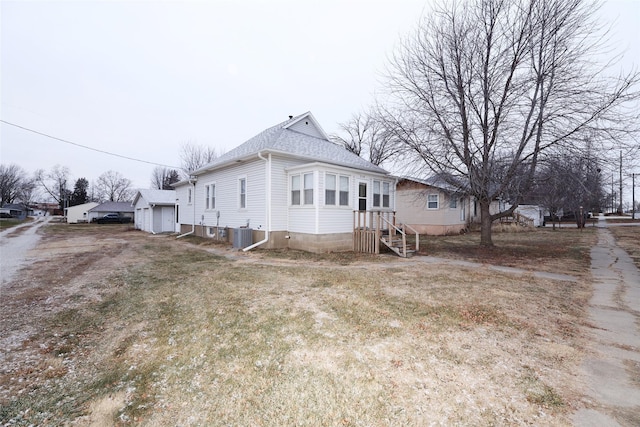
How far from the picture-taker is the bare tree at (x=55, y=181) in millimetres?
69438

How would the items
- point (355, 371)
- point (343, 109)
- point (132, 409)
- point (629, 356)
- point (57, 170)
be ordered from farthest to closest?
point (57, 170)
point (343, 109)
point (629, 356)
point (355, 371)
point (132, 409)

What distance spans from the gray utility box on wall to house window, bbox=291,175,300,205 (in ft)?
7.88

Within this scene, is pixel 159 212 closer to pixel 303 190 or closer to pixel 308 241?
pixel 303 190

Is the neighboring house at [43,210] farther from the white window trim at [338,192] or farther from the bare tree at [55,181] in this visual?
the white window trim at [338,192]

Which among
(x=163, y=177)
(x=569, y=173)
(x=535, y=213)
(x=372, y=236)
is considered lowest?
(x=372, y=236)

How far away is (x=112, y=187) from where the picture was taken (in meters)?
74.7

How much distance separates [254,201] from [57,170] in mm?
86767

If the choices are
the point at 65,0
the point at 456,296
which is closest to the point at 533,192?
the point at 456,296

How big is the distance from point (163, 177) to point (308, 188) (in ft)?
194

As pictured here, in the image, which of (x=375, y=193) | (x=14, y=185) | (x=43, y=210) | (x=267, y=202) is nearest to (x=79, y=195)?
(x=14, y=185)

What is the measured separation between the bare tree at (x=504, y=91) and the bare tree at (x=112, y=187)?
84.4 meters

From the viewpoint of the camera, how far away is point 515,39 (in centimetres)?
1039

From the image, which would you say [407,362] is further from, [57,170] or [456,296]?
[57,170]

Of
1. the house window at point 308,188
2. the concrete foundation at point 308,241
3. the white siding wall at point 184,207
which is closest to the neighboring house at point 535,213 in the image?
the concrete foundation at point 308,241
